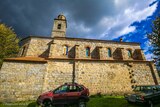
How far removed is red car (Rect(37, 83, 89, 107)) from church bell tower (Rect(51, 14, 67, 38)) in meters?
22.2

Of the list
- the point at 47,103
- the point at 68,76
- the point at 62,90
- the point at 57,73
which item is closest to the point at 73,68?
the point at 68,76

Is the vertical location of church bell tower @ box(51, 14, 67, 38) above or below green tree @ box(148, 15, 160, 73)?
above

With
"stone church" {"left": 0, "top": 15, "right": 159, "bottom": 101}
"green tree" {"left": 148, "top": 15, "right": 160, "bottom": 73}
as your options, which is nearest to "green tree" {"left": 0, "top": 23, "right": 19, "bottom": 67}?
"stone church" {"left": 0, "top": 15, "right": 159, "bottom": 101}

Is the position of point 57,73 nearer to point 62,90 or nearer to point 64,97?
point 62,90

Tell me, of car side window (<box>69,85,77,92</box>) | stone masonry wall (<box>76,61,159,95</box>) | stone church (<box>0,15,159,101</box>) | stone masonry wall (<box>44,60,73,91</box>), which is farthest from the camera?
stone masonry wall (<box>76,61,159,95</box>)

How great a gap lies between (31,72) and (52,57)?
4.44 meters

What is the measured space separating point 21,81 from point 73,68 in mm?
7777

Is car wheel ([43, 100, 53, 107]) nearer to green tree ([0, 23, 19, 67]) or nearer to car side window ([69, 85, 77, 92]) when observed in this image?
car side window ([69, 85, 77, 92])

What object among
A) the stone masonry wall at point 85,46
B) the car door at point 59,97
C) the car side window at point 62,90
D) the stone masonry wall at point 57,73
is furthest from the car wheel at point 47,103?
the stone masonry wall at point 85,46

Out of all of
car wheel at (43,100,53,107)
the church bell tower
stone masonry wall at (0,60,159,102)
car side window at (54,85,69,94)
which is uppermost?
the church bell tower

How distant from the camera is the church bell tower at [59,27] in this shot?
29.9m

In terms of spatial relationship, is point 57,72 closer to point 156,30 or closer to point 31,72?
point 31,72

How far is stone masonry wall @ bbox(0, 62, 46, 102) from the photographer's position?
48.1 ft

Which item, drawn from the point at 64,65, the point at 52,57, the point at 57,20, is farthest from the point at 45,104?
the point at 57,20
